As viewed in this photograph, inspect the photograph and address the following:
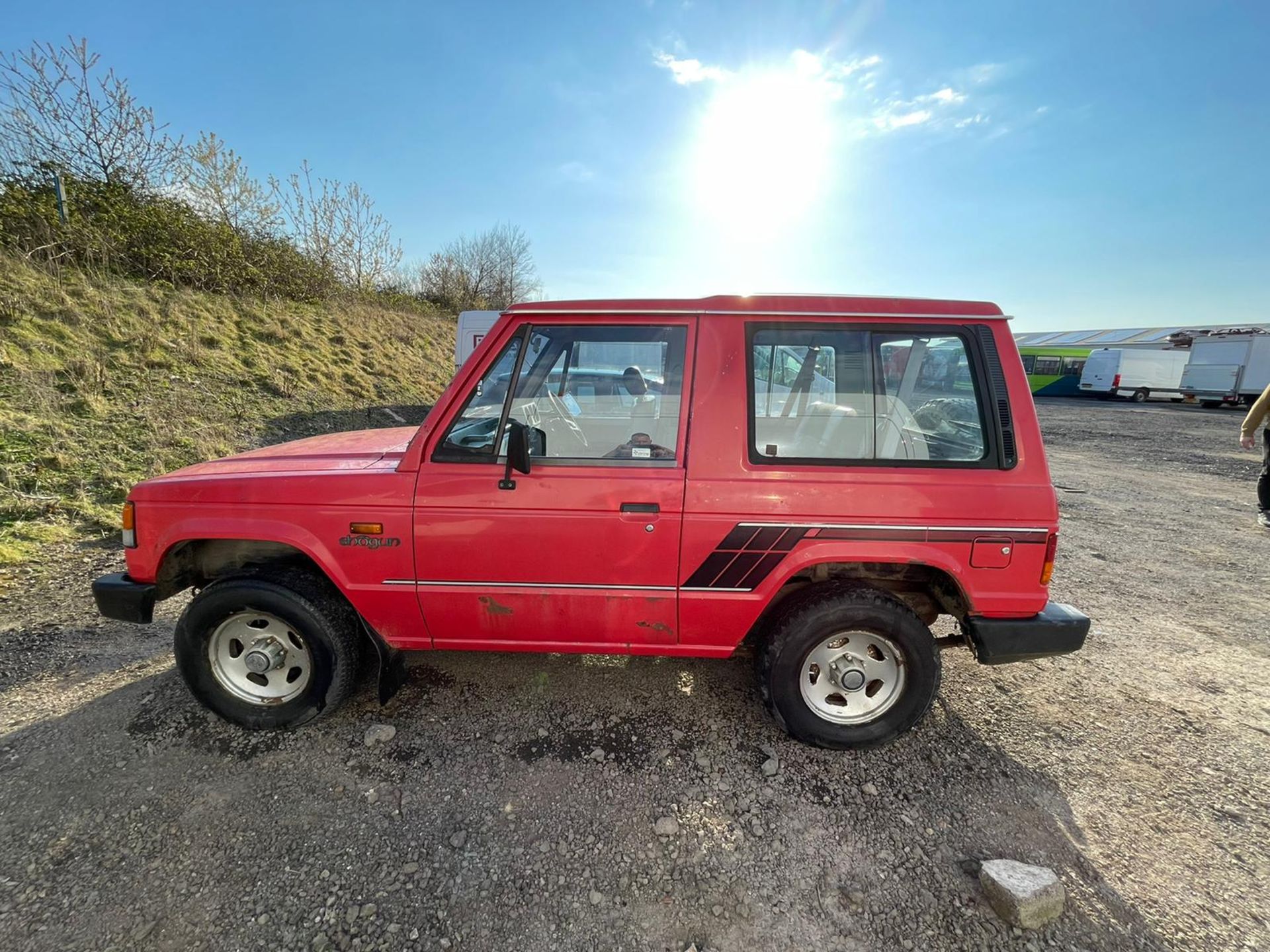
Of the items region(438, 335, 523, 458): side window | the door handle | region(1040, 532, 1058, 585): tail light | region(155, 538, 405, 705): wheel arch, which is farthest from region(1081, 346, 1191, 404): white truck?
region(155, 538, 405, 705): wheel arch

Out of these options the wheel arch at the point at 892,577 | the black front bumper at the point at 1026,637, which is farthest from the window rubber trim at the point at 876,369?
the black front bumper at the point at 1026,637

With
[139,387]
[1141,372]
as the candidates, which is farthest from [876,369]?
[1141,372]

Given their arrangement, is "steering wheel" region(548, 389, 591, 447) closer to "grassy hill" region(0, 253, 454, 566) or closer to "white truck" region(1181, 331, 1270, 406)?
"grassy hill" region(0, 253, 454, 566)

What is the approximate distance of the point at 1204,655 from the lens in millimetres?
3436

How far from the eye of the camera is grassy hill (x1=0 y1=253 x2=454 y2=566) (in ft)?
17.1

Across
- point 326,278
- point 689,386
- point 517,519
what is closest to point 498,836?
point 517,519

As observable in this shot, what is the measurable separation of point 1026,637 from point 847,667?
792 mm

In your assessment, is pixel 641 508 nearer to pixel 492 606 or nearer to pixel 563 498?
pixel 563 498

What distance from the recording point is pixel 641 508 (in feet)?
7.61

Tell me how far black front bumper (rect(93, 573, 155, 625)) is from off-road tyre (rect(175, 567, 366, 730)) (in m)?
0.22

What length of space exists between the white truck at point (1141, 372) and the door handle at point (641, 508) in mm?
35671

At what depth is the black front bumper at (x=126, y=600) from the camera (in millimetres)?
2553

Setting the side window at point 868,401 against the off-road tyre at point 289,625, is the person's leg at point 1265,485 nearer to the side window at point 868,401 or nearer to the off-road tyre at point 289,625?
the side window at point 868,401

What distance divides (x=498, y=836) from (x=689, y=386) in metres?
2.00
